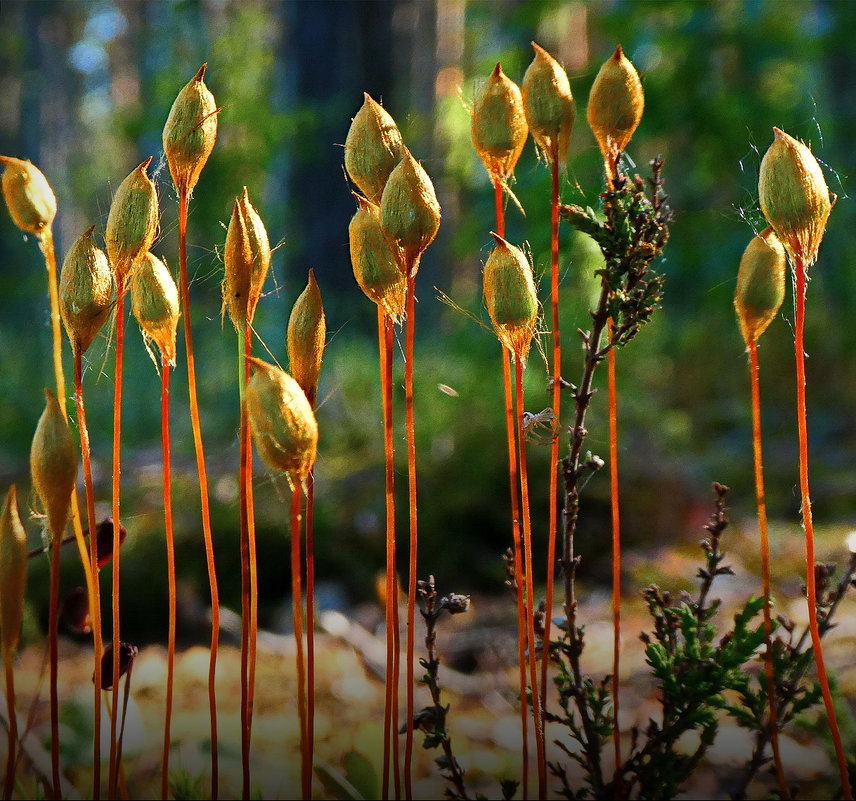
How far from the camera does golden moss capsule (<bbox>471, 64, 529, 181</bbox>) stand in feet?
1.61

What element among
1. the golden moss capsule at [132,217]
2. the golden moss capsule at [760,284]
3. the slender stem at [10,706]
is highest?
the golden moss capsule at [132,217]

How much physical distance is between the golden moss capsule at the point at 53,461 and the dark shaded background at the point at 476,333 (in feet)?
0.62

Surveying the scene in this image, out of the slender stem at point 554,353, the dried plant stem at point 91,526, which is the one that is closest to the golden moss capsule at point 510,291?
the slender stem at point 554,353

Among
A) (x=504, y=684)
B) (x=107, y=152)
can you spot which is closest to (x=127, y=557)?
(x=504, y=684)

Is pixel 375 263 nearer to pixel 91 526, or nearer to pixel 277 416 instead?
pixel 277 416

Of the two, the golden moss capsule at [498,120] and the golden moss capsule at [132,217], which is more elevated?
the golden moss capsule at [498,120]

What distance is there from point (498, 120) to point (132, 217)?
0.72 feet

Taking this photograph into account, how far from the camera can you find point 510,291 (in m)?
0.49

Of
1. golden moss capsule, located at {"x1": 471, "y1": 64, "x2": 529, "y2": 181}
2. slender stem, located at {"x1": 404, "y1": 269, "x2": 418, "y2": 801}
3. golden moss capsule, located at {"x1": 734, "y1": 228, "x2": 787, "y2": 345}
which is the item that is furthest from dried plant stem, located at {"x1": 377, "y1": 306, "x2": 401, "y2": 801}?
golden moss capsule, located at {"x1": 734, "y1": 228, "x2": 787, "y2": 345}

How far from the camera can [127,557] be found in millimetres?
1844

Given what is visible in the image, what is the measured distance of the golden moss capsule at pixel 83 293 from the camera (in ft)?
1.58

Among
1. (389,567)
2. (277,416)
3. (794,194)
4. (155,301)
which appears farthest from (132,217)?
(794,194)

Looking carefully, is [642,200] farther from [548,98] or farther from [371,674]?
[371,674]

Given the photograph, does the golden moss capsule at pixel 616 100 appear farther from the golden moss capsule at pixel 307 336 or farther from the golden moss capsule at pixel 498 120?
the golden moss capsule at pixel 307 336
